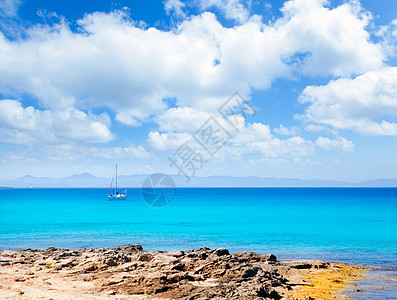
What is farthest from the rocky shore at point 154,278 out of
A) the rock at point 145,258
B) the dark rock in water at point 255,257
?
the dark rock in water at point 255,257

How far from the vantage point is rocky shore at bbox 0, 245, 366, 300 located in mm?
14711

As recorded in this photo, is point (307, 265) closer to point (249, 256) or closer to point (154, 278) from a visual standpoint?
point (249, 256)

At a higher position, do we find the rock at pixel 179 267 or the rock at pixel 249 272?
the rock at pixel 179 267

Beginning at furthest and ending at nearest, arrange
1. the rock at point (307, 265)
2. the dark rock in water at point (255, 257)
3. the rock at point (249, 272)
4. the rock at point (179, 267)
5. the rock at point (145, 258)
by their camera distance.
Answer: the dark rock in water at point (255, 257), the rock at point (307, 265), the rock at point (145, 258), the rock at point (179, 267), the rock at point (249, 272)

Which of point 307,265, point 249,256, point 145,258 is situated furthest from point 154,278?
point 307,265

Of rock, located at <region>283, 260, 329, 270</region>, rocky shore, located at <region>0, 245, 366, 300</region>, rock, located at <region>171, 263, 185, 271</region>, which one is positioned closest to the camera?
rocky shore, located at <region>0, 245, 366, 300</region>

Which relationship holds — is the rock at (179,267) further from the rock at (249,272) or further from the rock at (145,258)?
the rock at (249,272)

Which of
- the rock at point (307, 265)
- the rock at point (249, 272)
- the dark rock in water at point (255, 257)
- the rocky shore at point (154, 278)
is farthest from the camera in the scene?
the dark rock in water at point (255, 257)

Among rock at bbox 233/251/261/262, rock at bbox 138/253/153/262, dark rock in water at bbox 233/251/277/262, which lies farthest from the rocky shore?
rock at bbox 233/251/261/262

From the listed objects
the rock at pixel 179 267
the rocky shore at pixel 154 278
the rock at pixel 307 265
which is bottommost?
the rock at pixel 307 265

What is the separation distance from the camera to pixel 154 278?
1605 centimetres

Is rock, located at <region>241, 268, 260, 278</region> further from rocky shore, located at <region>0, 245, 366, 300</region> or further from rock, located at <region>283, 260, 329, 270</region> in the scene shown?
rock, located at <region>283, 260, 329, 270</region>

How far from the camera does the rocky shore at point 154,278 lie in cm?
1471

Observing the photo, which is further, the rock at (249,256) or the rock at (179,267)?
the rock at (249,256)
